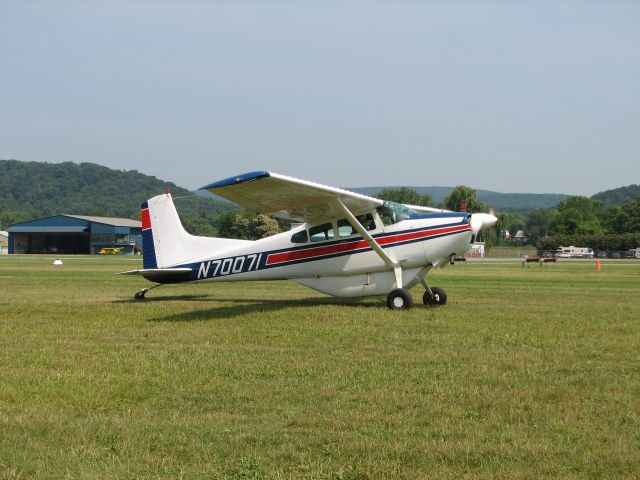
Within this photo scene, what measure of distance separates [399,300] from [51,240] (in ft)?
340

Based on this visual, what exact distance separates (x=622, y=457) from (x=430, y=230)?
9965mm

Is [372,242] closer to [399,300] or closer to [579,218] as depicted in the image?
[399,300]

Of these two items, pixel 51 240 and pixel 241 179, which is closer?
pixel 241 179

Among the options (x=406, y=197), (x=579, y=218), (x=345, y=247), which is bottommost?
(x=345, y=247)

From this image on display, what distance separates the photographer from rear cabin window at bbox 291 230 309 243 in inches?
605

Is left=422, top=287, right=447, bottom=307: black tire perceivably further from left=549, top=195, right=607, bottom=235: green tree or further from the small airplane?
left=549, top=195, right=607, bottom=235: green tree

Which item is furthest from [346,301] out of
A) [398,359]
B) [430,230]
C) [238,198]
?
[398,359]

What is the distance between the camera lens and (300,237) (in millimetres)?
15422

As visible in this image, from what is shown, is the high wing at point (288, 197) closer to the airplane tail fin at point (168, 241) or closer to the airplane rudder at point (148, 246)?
the airplane tail fin at point (168, 241)

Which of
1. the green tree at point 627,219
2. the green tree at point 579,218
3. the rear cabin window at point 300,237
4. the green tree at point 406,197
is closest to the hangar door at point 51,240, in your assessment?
the green tree at point 406,197

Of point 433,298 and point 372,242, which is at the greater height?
point 372,242

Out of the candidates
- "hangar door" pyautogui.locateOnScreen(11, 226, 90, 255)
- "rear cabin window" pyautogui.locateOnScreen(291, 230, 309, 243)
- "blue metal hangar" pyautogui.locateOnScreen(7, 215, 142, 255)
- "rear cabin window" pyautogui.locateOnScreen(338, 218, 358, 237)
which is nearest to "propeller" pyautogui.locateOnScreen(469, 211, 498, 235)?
"rear cabin window" pyautogui.locateOnScreen(338, 218, 358, 237)

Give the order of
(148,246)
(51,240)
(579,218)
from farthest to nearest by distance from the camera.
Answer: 1. (579,218)
2. (51,240)
3. (148,246)

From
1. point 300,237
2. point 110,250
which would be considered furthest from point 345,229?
point 110,250
